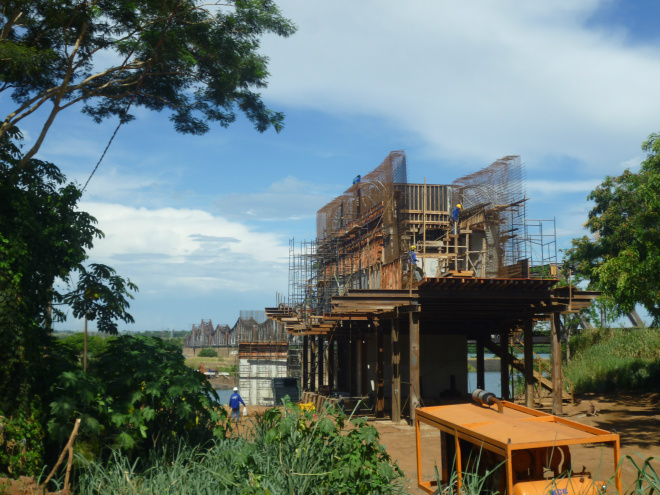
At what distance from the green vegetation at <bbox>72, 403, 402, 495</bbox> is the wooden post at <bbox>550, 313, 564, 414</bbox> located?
14175 millimetres

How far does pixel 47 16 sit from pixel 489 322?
19.8 metres

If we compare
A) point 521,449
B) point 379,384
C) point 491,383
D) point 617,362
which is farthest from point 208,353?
point 521,449

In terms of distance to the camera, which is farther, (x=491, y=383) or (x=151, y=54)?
(x=491, y=383)

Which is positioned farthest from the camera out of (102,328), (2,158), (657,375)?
(657,375)

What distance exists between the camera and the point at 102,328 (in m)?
12.8

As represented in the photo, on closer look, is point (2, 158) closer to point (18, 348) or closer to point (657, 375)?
point (18, 348)

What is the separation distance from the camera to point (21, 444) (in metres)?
9.45

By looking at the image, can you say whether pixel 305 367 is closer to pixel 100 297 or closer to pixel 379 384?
pixel 379 384

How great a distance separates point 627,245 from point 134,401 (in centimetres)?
1922

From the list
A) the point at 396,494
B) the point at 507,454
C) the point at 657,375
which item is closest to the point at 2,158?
the point at 396,494

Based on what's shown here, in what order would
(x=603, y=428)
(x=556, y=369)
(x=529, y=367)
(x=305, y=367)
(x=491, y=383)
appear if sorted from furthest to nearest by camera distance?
1. (x=491, y=383)
2. (x=305, y=367)
3. (x=529, y=367)
4. (x=556, y=369)
5. (x=603, y=428)

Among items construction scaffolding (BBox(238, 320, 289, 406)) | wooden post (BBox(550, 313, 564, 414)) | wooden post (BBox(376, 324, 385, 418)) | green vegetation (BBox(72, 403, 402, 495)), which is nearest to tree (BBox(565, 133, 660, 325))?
wooden post (BBox(550, 313, 564, 414))

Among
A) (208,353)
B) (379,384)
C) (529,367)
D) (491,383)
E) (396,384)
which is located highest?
(529,367)

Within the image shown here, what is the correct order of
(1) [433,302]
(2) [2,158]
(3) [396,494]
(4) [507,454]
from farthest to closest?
(1) [433,302] < (2) [2,158] < (3) [396,494] < (4) [507,454]
